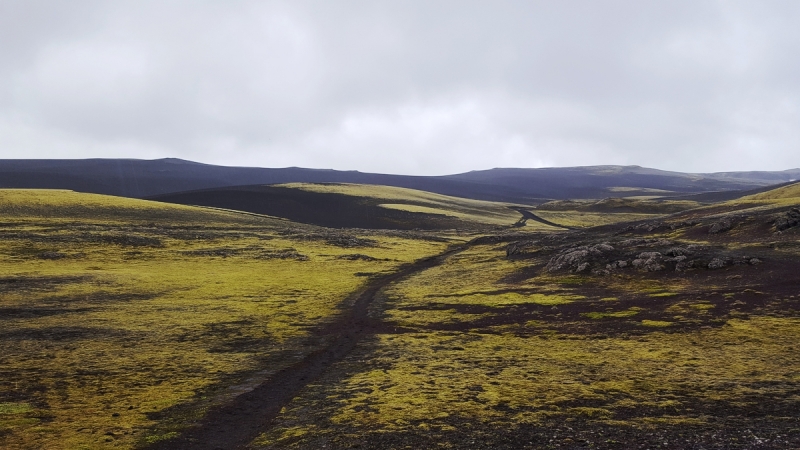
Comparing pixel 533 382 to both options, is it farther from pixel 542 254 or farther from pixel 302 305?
pixel 542 254

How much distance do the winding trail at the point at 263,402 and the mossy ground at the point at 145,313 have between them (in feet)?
3.54

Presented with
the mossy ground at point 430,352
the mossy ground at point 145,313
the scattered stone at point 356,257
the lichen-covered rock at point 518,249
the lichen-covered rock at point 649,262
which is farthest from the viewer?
the scattered stone at point 356,257

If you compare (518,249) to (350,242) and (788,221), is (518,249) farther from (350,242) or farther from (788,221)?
(350,242)

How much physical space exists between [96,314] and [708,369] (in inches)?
1948

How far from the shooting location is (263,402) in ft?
87.3

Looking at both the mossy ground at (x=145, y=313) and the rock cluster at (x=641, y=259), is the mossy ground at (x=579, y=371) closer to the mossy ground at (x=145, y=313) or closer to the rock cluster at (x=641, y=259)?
the rock cluster at (x=641, y=259)

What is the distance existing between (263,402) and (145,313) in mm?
28526

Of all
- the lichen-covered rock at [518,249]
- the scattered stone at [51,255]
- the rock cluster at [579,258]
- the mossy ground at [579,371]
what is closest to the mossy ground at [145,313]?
the scattered stone at [51,255]

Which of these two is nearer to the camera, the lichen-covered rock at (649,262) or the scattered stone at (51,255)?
the lichen-covered rock at (649,262)

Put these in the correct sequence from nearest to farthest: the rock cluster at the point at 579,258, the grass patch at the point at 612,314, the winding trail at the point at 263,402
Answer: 1. the winding trail at the point at 263,402
2. the grass patch at the point at 612,314
3. the rock cluster at the point at 579,258

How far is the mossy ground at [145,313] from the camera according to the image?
83.7 feet

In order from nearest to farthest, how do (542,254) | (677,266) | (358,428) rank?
(358,428) → (677,266) → (542,254)

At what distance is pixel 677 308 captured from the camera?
45.4m

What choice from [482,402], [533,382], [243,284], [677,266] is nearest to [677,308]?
[677,266]
